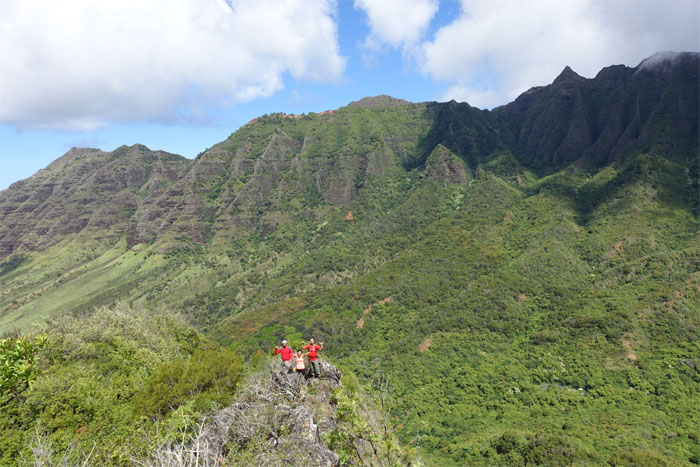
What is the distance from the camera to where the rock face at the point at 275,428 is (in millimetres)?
15211

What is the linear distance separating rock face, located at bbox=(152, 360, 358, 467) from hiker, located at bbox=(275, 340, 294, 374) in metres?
0.52

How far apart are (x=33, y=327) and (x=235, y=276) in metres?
108

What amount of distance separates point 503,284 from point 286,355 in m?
91.5

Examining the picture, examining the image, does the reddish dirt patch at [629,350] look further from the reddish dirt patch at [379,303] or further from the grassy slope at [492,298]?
the reddish dirt patch at [379,303]

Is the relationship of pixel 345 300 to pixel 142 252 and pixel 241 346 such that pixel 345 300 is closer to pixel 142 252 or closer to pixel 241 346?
pixel 241 346

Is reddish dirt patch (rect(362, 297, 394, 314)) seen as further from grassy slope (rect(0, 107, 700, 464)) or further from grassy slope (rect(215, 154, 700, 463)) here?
grassy slope (rect(215, 154, 700, 463))

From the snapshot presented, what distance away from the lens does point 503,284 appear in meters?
98.6

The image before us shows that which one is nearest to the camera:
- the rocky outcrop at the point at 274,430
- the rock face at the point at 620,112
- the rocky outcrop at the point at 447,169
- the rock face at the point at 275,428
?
the rocky outcrop at the point at 274,430

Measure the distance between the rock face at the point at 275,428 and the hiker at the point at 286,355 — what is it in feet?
1.72

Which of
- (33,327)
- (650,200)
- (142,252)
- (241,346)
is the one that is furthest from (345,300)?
(142,252)

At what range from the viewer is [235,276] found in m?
160

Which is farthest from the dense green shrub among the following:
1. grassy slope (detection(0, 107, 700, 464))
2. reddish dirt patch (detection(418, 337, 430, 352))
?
reddish dirt patch (detection(418, 337, 430, 352))

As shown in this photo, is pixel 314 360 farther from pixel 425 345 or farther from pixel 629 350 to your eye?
pixel 629 350

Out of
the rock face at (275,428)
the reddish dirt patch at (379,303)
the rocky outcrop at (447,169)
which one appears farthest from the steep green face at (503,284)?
the rock face at (275,428)
